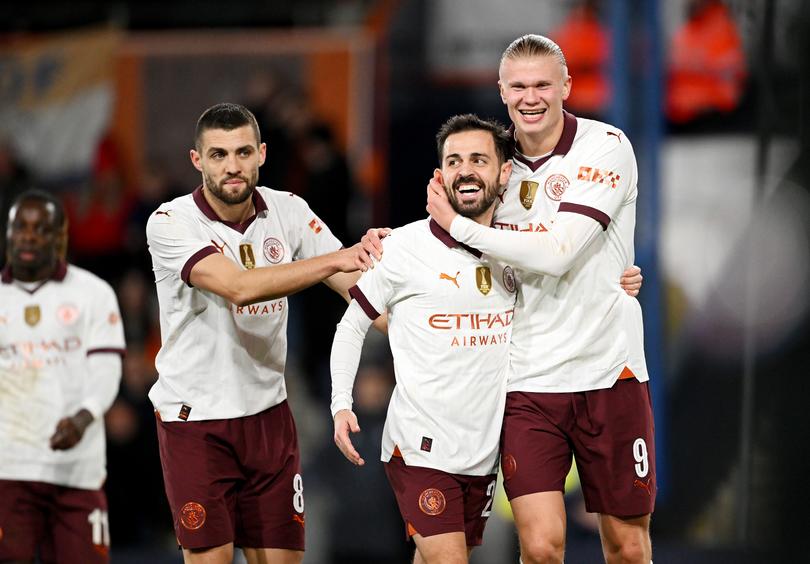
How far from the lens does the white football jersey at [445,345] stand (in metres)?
4.69

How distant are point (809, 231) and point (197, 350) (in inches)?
169

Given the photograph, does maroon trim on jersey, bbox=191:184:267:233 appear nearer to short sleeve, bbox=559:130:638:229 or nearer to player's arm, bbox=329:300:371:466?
player's arm, bbox=329:300:371:466

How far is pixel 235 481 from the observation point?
5043 mm

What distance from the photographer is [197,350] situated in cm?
501

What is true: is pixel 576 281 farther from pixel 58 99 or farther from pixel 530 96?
pixel 58 99

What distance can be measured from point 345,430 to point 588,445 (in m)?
0.96

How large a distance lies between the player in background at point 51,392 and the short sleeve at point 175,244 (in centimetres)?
130

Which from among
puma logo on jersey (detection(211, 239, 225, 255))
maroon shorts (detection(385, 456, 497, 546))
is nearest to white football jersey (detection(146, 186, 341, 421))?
puma logo on jersey (detection(211, 239, 225, 255))

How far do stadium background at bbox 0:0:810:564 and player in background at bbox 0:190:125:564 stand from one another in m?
2.19

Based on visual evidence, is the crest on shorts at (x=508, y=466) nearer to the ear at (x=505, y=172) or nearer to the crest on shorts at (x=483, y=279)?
the crest on shorts at (x=483, y=279)

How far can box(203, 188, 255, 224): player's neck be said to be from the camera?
16.6ft

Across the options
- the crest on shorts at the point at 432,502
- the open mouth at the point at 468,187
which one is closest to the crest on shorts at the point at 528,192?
the open mouth at the point at 468,187

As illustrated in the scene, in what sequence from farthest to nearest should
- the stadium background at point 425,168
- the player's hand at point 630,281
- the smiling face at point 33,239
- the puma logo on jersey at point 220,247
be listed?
the stadium background at point 425,168 < the smiling face at point 33,239 < the puma logo on jersey at point 220,247 < the player's hand at point 630,281

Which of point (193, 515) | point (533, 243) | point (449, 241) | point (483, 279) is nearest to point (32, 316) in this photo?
point (193, 515)
